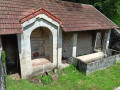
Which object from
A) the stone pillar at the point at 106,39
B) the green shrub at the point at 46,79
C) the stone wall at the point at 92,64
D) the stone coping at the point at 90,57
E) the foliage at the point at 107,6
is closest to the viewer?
the green shrub at the point at 46,79

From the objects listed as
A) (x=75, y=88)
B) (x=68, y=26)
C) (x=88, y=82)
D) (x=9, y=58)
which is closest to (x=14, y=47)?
(x=9, y=58)

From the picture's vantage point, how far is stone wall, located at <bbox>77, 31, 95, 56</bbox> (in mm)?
10680

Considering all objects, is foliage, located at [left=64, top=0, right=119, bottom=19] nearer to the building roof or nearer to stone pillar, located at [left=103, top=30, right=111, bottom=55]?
the building roof

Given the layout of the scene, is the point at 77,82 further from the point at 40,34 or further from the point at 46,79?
the point at 40,34

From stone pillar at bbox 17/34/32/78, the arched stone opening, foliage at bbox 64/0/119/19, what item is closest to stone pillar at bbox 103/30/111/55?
the arched stone opening

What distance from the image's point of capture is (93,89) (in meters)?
6.17

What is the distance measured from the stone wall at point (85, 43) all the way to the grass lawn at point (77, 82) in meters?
3.34

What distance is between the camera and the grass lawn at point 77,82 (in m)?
6.11

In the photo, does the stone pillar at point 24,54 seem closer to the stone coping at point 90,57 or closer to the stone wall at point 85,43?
the stone coping at point 90,57

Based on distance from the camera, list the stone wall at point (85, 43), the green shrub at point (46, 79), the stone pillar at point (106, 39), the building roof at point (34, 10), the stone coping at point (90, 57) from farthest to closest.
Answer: the stone wall at point (85, 43) < the stone pillar at point (106, 39) < the stone coping at point (90, 57) < the green shrub at point (46, 79) < the building roof at point (34, 10)

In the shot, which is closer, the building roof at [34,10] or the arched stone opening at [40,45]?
the building roof at [34,10]

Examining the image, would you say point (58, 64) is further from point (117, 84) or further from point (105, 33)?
point (105, 33)

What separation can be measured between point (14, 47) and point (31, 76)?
2.61 meters

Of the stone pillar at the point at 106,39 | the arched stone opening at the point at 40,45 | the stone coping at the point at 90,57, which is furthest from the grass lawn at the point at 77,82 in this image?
the stone pillar at the point at 106,39
